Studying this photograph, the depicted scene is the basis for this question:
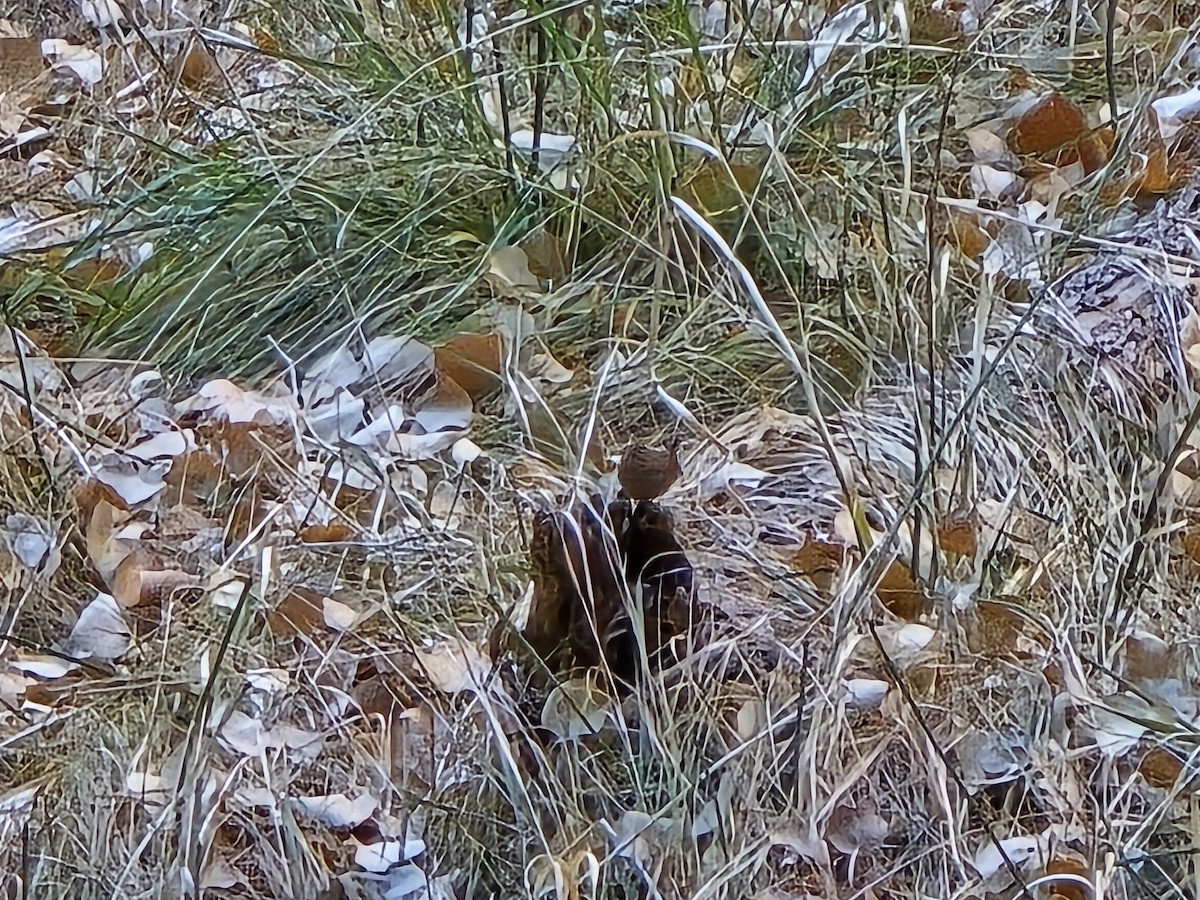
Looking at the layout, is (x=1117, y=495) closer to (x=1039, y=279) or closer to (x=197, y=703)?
(x=1039, y=279)

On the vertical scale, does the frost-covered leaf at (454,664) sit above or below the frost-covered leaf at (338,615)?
below

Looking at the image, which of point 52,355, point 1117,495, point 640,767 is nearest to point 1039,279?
point 1117,495

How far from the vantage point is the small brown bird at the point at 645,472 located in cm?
135

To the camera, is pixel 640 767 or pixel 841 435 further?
pixel 841 435

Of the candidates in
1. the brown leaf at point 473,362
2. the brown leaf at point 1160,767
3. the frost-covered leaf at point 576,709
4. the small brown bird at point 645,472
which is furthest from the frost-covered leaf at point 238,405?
the brown leaf at point 1160,767

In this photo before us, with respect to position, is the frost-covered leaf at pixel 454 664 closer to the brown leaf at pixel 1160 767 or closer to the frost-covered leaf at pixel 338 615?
the frost-covered leaf at pixel 338 615

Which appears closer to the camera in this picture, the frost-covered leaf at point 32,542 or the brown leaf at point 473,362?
the frost-covered leaf at point 32,542

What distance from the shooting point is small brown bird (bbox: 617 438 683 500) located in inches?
53.2

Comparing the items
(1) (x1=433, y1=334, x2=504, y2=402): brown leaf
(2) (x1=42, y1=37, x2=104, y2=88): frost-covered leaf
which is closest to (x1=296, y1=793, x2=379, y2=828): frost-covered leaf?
(1) (x1=433, y1=334, x2=504, y2=402): brown leaf

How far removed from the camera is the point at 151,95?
205cm

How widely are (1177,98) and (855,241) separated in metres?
0.46

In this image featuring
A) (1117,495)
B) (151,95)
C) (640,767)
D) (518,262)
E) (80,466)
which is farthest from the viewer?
(151,95)

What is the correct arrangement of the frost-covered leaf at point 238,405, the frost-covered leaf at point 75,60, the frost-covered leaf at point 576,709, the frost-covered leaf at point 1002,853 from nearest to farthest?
the frost-covered leaf at point 1002,853 < the frost-covered leaf at point 576,709 < the frost-covered leaf at point 238,405 < the frost-covered leaf at point 75,60

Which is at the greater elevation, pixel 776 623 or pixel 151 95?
pixel 151 95
